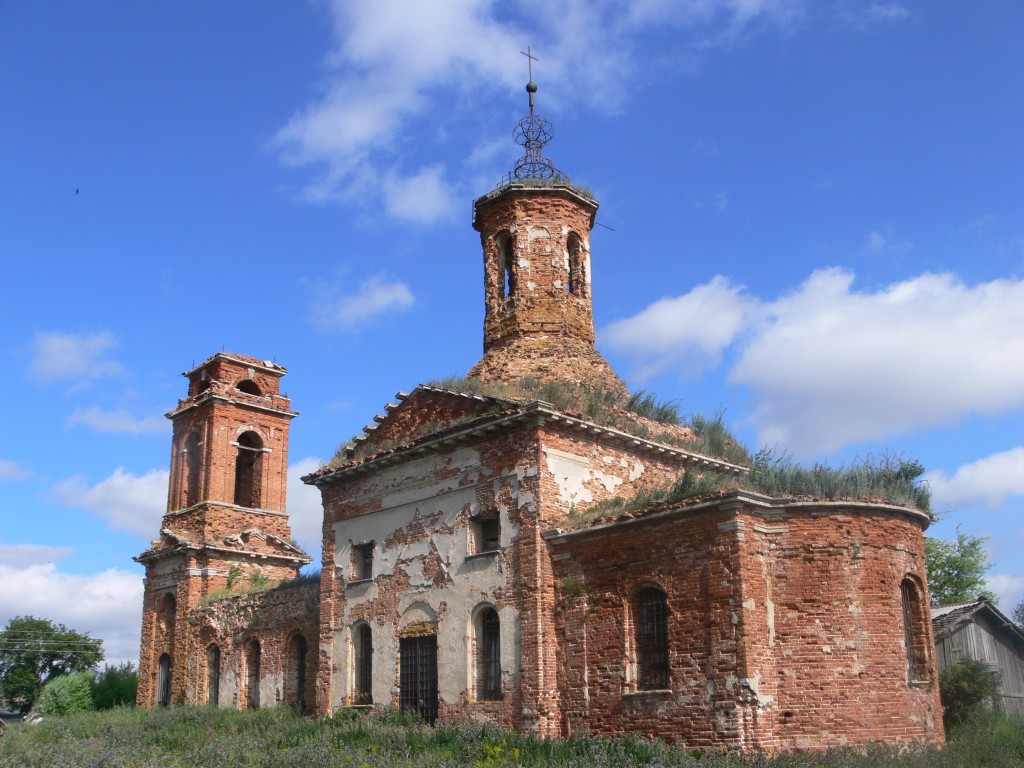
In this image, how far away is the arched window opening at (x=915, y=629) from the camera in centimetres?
1595

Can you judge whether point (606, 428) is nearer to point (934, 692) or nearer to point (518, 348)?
point (518, 348)

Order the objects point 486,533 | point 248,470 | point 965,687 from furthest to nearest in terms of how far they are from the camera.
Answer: point 248,470 → point 965,687 → point 486,533

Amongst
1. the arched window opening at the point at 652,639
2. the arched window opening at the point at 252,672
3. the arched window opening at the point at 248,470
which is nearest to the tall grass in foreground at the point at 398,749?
the arched window opening at the point at 652,639

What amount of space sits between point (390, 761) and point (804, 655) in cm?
617

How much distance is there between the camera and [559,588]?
1750cm

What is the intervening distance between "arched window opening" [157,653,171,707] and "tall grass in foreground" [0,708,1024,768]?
7119 mm

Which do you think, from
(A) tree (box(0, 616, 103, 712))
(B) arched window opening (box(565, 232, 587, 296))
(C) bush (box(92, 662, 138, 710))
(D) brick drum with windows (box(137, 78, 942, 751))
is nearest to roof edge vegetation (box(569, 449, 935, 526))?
(D) brick drum with windows (box(137, 78, 942, 751))

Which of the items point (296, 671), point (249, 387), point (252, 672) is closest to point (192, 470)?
point (249, 387)

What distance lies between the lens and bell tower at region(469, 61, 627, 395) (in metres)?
21.6

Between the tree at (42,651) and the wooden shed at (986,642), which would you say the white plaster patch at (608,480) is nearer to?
the wooden shed at (986,642)

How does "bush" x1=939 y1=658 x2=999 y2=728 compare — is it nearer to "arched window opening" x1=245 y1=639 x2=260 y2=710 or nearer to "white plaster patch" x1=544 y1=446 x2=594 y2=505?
"white plaster patch" x1=544 y1=446 x2=594 y2=505

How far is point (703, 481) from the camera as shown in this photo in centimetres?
1681

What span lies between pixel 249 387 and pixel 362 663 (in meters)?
13.9

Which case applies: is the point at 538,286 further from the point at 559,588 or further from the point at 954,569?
the point at 954,569
